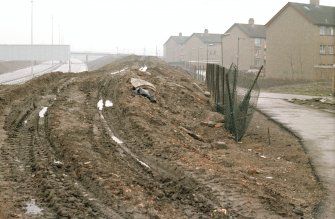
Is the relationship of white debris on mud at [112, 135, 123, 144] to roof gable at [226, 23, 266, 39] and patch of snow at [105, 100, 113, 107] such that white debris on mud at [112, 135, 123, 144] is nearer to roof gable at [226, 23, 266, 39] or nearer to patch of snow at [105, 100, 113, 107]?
patch of snow at [105, 100, 113, 107]

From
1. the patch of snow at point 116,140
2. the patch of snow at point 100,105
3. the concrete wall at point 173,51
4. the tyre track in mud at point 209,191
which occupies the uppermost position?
the concrete wall at point 173,51

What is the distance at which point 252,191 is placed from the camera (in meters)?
7.79

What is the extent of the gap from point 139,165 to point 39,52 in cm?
9436

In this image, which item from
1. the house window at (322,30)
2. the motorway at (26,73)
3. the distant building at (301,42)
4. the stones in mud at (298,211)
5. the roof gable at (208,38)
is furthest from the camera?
the roof gable at (208,38)

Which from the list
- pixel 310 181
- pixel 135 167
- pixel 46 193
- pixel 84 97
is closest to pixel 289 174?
pixel 310 181

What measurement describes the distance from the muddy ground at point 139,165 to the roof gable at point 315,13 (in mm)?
40135

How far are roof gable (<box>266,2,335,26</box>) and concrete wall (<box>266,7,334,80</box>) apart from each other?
0.48 meters

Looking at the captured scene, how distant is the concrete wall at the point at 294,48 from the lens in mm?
51062

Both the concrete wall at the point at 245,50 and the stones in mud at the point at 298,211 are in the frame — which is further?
the concrete wall at the point at 245,50

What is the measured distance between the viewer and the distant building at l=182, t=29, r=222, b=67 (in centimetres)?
9600

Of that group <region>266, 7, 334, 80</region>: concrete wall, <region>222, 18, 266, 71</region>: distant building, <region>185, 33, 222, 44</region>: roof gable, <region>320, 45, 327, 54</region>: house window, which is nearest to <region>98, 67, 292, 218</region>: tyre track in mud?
<region>266, 7, 334, 80</region>: concrete wall

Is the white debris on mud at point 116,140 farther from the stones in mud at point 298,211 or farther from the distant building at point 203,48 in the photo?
the distant building at point 203,48

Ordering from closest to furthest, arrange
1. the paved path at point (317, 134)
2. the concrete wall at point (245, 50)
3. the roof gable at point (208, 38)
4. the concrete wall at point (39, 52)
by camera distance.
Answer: the paved path at point (317, 134) → the concrete wall at point (245, 50) → the roof gable at point (208, 38) → the concrete wall at point (39, 52)

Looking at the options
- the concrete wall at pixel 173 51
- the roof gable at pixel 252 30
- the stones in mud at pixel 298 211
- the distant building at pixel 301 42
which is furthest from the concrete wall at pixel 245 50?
the stones in mud at pixel 298 211
